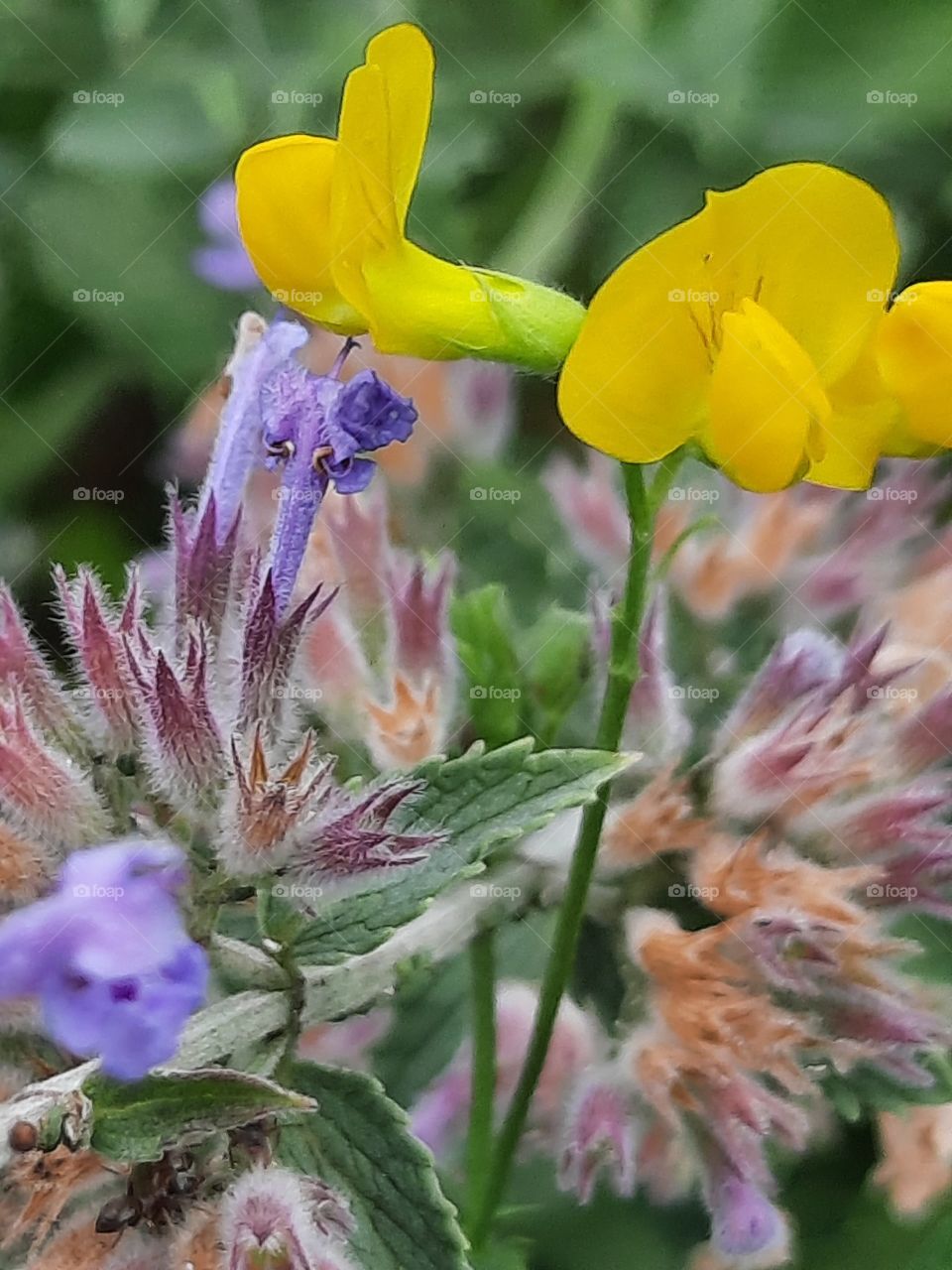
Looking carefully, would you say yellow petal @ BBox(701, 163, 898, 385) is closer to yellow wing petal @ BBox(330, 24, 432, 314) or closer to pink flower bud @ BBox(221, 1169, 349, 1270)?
yellow wing petal @ BBox(330, 24, 432, 314)

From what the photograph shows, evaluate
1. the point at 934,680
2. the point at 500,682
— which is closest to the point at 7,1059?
the point at 500,682

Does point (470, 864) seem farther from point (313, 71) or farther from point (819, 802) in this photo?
point (313, 71)

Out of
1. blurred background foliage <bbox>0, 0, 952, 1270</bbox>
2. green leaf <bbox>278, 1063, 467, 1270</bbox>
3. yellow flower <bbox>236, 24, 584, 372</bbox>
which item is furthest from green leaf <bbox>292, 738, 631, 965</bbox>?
blurred background foliage <bbox>0, 0, 952, 1270</bbox>

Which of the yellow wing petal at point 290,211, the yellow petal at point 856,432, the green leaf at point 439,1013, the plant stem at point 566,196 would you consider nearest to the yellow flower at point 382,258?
the yellow wing petal at point 290,211

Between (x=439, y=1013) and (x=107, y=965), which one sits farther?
(x=439, y=1013)

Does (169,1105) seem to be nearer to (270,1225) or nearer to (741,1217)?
(270,1225)

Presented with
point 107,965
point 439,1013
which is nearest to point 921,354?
point 107,965
